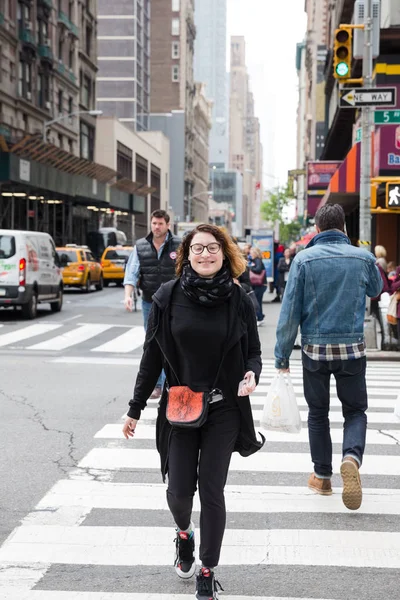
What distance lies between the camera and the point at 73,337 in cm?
1877

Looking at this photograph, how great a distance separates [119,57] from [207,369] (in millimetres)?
109254

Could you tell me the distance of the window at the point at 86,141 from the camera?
7250cm

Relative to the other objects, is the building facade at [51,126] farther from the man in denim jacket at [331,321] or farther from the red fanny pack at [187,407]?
the red fanny pack at [187,407]

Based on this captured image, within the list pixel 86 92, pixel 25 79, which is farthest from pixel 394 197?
pixel 86 92

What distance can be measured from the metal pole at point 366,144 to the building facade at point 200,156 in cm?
12881

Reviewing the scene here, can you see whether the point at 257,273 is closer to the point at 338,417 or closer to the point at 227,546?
the point at 338,417

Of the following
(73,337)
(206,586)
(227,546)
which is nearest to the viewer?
(206,586)

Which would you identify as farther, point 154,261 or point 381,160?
point 381,160

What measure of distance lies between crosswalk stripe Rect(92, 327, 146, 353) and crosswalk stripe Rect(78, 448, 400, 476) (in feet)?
29.1

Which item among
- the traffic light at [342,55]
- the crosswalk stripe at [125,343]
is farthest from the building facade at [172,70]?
the traffic light at [342,55]

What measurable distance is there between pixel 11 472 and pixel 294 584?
303 cm

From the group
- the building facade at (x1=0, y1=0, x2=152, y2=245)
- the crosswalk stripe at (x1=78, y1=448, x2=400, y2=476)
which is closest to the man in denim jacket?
the crosswalk stripe at (x1=78, y1=448, x2=400, y2=476)

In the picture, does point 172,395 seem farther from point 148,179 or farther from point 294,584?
point 148,179

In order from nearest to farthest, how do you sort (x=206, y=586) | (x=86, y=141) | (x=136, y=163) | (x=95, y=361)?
A: (x=206, y=586) < (x=95, y=361) < (x=86, y=141) < (x=136, y=163)
